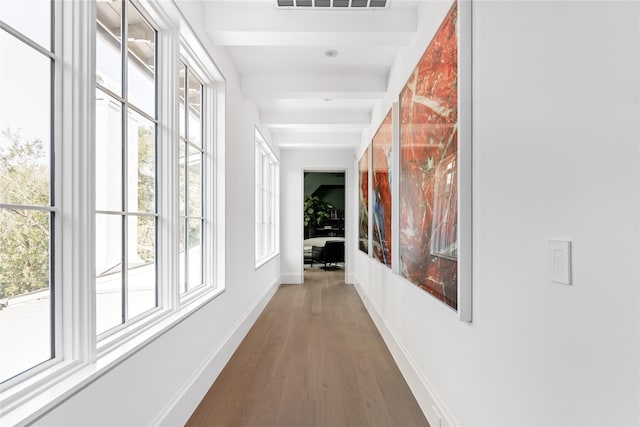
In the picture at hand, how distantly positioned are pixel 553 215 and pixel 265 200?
4850 mm

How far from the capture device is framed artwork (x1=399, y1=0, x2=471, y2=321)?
154 centimetres

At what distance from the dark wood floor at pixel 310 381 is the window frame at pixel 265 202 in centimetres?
114

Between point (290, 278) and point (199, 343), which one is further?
point (290, 278)

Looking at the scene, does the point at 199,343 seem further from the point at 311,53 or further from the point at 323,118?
the point at 323,118

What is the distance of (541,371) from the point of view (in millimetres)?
1085

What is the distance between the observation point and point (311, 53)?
3.12 m

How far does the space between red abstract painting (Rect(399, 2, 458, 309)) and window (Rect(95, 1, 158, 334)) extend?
4.83 ft

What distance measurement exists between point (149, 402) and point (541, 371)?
1.56 m

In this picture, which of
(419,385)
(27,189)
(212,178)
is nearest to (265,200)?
(212,178)

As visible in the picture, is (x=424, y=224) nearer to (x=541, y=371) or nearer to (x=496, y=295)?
(x=496, y=295)

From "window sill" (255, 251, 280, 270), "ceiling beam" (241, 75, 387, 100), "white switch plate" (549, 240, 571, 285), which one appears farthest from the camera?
"window sill" (255, 251, 280, 270)

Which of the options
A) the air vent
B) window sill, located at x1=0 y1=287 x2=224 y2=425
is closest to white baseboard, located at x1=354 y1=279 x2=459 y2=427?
window sill, located at x1=0 y1=287 x2=224 y2=425

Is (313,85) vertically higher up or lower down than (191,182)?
higher up

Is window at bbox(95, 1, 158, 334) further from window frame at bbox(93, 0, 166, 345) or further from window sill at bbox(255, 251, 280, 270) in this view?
window sill at bbox(255, 251, 280, 270)
